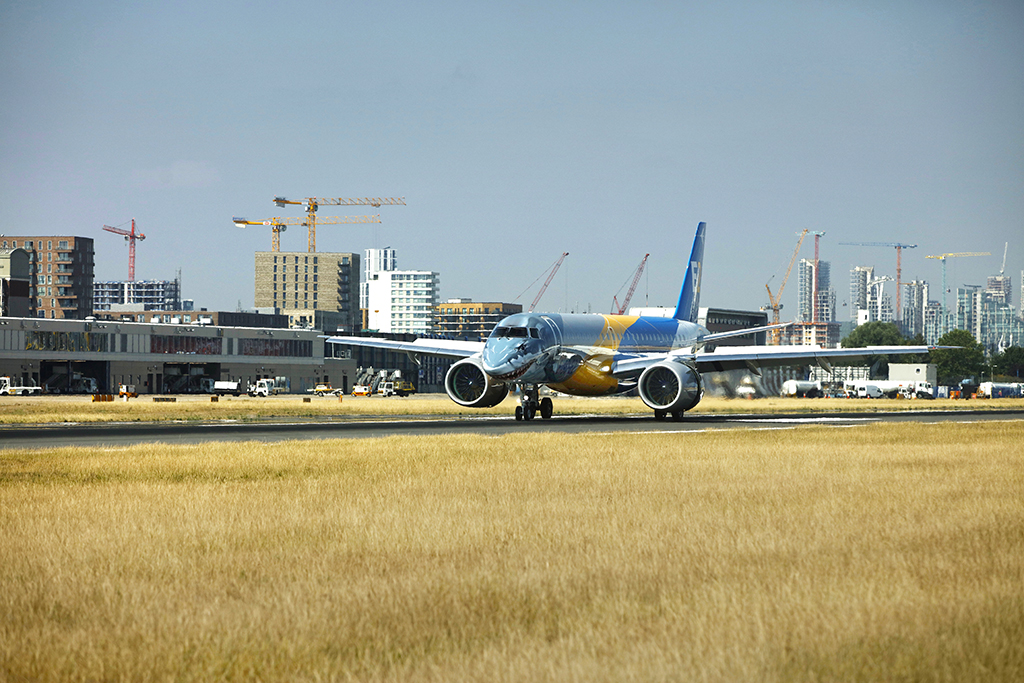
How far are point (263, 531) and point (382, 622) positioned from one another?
227 inches

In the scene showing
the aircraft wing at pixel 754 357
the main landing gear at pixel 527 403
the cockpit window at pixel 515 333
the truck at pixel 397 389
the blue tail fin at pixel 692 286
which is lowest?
the truck at pixel 397 389

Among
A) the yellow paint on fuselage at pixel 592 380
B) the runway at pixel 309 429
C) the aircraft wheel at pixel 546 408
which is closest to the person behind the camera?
the runway at pixel 309 429

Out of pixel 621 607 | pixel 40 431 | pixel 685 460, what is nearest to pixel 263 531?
pixel 621 607

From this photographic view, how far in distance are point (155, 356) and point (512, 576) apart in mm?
145976

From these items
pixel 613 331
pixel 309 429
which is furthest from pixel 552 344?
pixel 309 429

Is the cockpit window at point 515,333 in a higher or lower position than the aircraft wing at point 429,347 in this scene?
higher

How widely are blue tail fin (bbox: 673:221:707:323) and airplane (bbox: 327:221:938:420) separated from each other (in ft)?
33.8

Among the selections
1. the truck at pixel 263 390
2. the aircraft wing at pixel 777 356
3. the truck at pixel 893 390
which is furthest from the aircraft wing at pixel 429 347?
the truck at pixel 893 390

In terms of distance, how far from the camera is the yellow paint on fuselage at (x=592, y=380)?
176 ft

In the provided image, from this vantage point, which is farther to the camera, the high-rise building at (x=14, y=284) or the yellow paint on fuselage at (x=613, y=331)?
the high-rise building at (x=14, y=284)

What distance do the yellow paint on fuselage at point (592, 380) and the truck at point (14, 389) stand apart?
77.5 metres

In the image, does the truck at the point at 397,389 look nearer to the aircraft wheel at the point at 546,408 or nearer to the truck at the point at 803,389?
the truck at the point at 803,389

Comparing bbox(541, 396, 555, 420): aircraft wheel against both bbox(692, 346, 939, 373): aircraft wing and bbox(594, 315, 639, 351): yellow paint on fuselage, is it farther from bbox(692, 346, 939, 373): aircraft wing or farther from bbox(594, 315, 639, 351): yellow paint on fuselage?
bbox(692, 346, 939, 373): aircraft wing

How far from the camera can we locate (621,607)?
33.7ft
